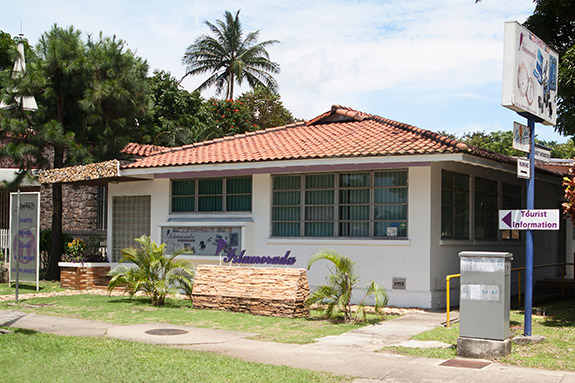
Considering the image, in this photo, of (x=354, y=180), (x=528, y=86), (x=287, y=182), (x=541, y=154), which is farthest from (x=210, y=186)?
(x=528, y=86)

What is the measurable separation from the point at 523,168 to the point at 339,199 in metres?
6.14

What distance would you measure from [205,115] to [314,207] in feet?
69.8

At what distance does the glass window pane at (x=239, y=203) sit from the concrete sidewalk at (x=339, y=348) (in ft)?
17.4

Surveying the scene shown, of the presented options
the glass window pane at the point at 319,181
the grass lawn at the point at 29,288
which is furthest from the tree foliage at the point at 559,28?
the grass lawn at the point at 29,288

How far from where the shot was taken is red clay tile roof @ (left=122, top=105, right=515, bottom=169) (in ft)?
47.8

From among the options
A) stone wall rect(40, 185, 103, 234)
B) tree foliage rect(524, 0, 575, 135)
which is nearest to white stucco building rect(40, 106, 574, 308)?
tree foliage rect(524, 0, 575, 135)

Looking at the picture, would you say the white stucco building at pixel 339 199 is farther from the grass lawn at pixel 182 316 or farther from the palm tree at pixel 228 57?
the palm tree at pixel 228 57

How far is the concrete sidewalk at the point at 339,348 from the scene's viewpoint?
8.06 meters

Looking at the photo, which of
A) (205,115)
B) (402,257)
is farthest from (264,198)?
(205,115)

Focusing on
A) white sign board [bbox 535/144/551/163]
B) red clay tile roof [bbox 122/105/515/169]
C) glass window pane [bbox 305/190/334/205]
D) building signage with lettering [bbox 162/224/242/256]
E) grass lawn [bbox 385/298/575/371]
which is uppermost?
red clay tile roof [bbox 122/105/515/169]

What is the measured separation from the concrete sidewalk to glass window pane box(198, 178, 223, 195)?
6022 mm

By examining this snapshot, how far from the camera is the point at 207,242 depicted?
17.1 meters

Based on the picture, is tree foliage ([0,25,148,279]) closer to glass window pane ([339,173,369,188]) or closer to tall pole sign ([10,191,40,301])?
tall pole sign ([10,191,40,301])

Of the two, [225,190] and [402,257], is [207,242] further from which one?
[402,257]
